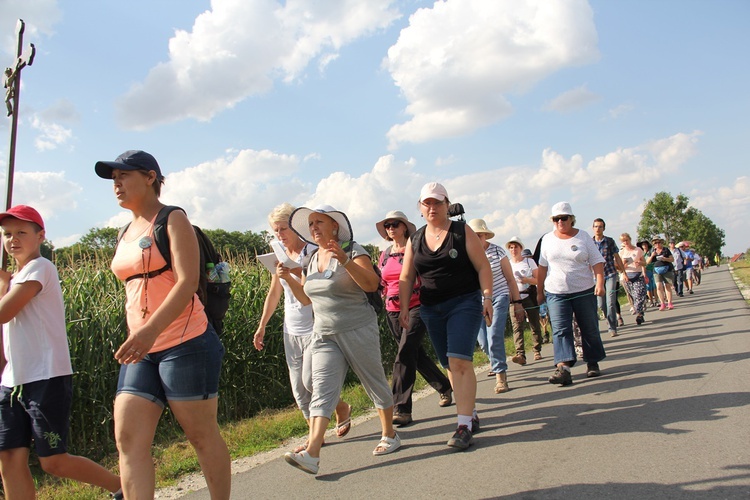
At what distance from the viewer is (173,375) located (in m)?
3.02

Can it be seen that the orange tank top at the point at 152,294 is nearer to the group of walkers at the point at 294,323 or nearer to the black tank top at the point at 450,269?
the group of walkers at the point at 294,323

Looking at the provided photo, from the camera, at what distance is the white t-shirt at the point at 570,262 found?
23.5 ft

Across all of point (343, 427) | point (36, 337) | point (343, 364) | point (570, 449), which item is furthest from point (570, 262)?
point (36, 337)

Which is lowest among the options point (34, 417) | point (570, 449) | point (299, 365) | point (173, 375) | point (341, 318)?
point (570, 449)

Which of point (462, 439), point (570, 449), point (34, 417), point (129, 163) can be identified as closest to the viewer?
point (129, 163)

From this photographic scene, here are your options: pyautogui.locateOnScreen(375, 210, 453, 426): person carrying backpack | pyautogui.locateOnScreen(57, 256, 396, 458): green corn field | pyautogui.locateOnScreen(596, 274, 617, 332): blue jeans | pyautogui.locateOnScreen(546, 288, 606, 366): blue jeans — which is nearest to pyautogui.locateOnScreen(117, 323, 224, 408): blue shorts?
pyautogui.locateOnScreen(375, 210, 453, 426): person carrying backpack

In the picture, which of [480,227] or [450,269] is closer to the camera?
[450,269]

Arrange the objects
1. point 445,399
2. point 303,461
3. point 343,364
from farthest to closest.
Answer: point 445,399, point 343,364, point 303,461

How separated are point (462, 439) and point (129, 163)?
304cm

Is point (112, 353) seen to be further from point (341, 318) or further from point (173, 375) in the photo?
point (173, 375)

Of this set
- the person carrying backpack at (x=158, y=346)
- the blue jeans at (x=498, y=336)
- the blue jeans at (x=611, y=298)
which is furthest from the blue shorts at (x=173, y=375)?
the blue jeans at (x=611, y=298)

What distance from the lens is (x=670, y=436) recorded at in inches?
176

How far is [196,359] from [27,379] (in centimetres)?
113

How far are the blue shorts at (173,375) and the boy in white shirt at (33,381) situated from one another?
2.40 feet
